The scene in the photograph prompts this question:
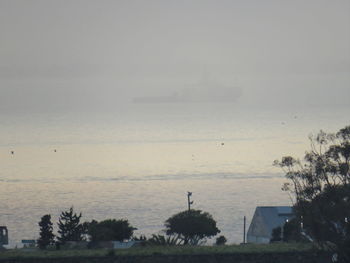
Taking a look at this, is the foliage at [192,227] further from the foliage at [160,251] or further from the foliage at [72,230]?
the foliage at [160,251]

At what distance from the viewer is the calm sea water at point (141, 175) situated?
6588 cm

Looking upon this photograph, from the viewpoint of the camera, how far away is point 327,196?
111 feet

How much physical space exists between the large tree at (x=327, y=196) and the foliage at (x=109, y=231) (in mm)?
9256

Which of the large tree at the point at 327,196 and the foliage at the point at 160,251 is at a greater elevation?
the large tree at the point at 327,196

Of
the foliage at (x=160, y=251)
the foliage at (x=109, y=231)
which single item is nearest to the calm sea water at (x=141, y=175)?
the foliage at (x=109, y=231)

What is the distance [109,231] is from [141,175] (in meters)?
51.3

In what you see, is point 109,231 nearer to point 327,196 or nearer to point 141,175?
point 327,196

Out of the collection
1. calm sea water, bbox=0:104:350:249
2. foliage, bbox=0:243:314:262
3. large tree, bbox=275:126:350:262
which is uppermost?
calm sea water, bbox=0:104:350:249

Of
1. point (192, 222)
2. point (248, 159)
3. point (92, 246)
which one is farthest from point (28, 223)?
point (248, 159)

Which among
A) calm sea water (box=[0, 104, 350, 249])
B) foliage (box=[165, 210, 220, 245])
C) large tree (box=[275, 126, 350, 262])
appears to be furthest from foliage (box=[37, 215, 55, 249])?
large tree (box=[275, 126, 350, 262])

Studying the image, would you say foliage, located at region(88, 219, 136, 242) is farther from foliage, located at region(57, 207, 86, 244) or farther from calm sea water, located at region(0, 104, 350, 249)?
calm sea water, located at region(0, 104, 350, 249)

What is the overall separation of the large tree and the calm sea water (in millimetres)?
19363

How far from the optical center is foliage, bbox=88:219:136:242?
4175 centimetres

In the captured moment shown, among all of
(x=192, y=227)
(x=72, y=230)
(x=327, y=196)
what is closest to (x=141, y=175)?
(x=72, y=230)
